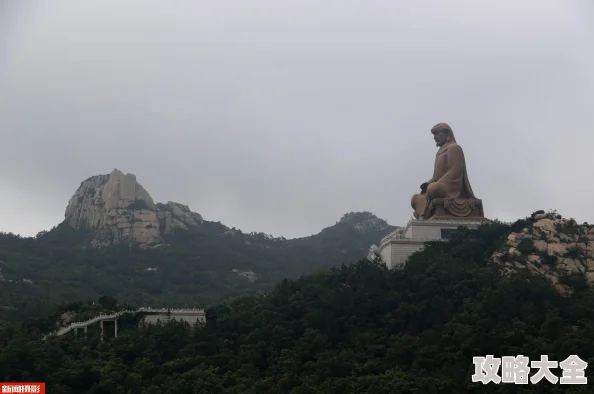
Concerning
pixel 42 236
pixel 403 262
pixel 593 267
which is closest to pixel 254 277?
pixel 42 236

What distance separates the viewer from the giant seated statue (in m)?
41.5

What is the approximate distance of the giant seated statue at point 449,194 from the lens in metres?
41.5

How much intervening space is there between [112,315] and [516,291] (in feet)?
43.2

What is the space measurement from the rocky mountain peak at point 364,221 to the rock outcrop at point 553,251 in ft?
131

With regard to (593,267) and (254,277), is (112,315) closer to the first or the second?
(593,267)

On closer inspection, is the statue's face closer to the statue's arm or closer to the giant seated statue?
the giant seated statue

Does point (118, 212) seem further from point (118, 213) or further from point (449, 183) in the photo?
point (449, 183)

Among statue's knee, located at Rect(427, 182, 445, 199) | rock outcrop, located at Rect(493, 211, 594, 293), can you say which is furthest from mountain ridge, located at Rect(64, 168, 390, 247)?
rock outcrop, located at Rect(493, 211, 594, 293)

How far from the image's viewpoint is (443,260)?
127 ft

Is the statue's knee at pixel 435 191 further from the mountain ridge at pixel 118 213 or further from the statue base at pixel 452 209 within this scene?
the mountain ridge at pixel 118 213

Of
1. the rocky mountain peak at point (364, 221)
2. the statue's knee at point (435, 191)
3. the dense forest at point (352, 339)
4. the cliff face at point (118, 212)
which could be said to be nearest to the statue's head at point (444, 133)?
the statue's knee at point (435, 191)

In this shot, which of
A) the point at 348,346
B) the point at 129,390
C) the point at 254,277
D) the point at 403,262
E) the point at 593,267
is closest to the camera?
the point at 129,390

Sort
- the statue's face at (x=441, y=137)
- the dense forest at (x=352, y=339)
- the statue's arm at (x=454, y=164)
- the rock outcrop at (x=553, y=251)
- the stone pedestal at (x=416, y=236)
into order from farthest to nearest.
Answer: the statue's face at (x=441, y=137), the statue's arm at (x=454, y=164), the stone pedestal at (x=416, y=236), the rock outcrop at (x=553, y=251), the dense forest at (x=352, y=339)

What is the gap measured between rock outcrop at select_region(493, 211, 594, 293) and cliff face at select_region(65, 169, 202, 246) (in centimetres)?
2879
